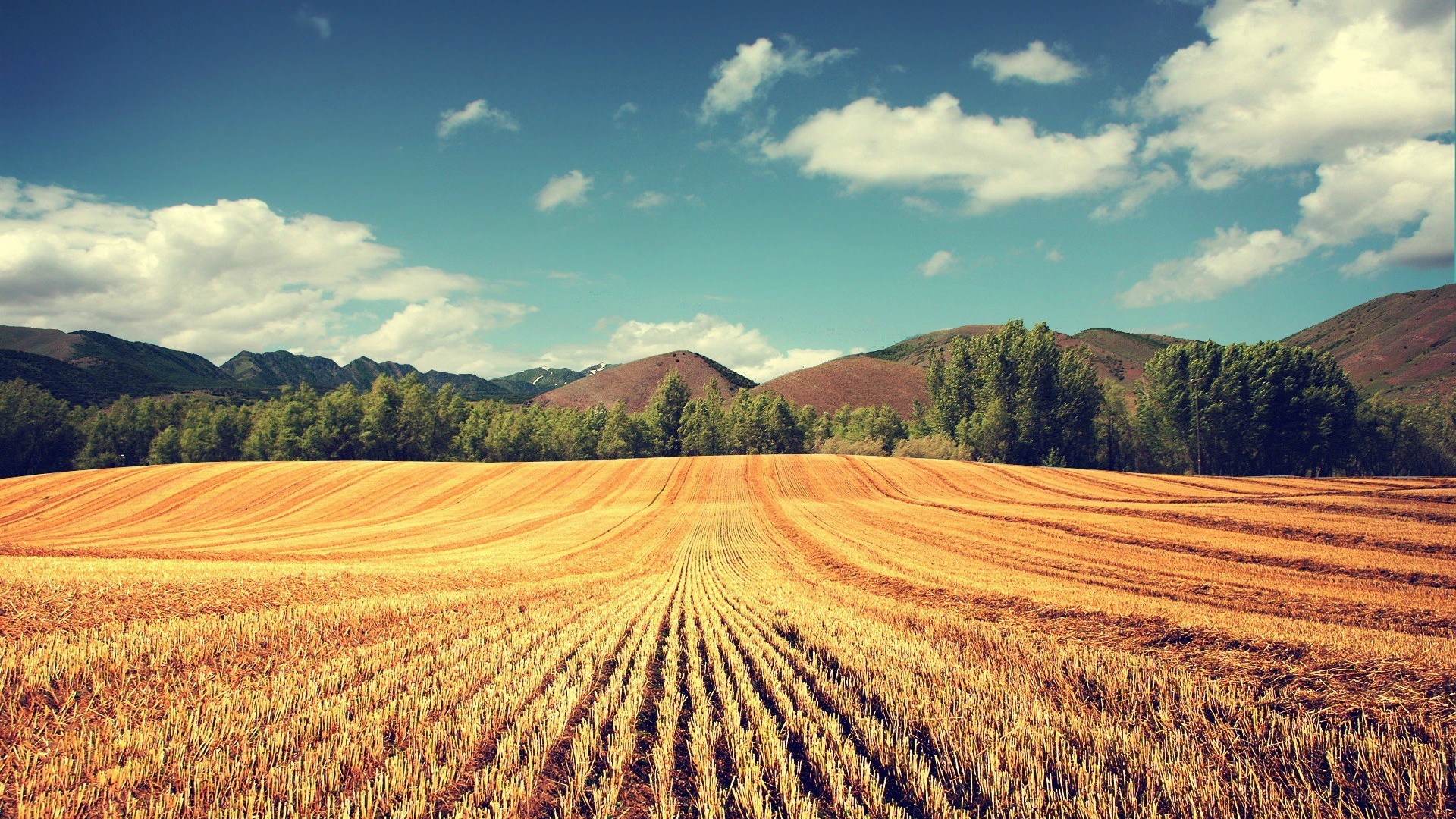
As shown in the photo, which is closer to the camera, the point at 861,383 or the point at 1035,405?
the point at 1035,405

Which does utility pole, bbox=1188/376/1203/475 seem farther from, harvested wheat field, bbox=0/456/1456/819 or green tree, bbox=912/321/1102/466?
harvested wheat field, bbox=0/456/1456/819

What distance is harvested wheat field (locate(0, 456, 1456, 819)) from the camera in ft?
14.6

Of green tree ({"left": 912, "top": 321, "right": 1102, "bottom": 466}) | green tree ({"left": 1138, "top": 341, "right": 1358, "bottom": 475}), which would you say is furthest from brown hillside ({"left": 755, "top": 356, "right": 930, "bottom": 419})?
green tree ({"left": 1138, "top": 341, "right": 1358, "bottom": 475})

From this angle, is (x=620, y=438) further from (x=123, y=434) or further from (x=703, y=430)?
(x=123, y=434)

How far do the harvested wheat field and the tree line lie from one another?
203 ft

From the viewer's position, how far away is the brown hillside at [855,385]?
162750mm

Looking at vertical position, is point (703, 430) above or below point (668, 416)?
below

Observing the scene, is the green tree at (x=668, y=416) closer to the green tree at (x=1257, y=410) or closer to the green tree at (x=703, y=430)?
the green tree at (x=703, y=430)

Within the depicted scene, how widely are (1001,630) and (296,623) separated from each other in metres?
10.5

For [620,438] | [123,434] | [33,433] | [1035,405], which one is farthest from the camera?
[123,434]

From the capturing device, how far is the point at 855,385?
171 metres

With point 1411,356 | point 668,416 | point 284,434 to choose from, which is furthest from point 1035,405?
point 1411,356

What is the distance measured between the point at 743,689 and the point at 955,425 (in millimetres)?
86814

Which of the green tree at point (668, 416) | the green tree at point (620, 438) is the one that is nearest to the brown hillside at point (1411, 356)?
the green tree at point (668, 416)
